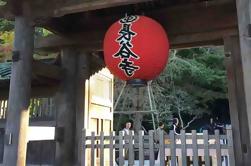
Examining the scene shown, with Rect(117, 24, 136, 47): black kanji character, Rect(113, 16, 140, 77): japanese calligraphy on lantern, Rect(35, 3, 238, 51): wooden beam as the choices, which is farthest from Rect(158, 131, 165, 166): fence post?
Rect(117, 24, 136, 47): black kanji character

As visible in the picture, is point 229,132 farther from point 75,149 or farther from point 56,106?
point 56,106

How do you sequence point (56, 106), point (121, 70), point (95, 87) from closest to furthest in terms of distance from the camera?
point (121, 70)
point (56, 106)
point (95, 87)

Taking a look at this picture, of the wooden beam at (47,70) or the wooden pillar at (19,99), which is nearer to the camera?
the wooden pillar at (19,99)

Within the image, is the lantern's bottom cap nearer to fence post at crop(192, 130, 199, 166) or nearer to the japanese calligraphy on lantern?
the japanese calligraphy on lantern

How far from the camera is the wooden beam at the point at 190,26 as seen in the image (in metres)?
4.08

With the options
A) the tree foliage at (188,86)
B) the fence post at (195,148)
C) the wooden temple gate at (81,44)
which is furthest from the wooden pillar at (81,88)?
the tree foliage at (188,86)

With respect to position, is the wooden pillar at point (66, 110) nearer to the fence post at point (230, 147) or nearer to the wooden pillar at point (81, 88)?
the wooden pillar at point (81, 88)

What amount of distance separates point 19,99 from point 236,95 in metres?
2.74

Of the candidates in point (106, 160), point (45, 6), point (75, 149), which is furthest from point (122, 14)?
point (106, 160)

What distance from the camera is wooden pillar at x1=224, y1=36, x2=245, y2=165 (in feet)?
12.7

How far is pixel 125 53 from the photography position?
334cm

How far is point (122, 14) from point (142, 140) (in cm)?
Result: 184

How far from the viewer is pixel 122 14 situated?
178 inches

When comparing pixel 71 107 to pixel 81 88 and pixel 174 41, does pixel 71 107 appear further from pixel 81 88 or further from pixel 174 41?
pixel 174 41
